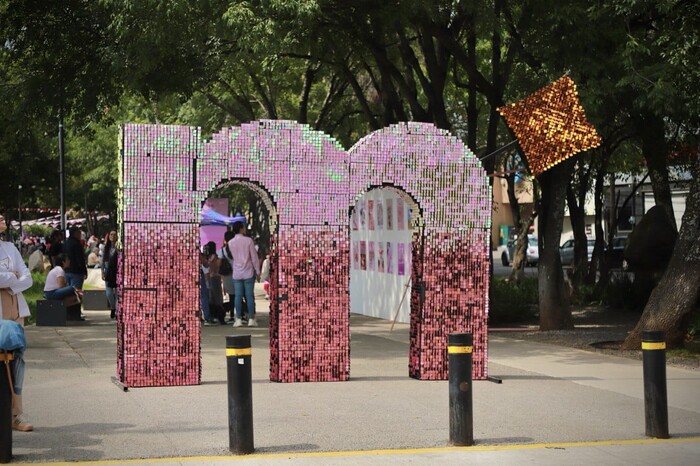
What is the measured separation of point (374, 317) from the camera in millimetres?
22375

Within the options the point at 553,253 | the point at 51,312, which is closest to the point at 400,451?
the point at 553,253

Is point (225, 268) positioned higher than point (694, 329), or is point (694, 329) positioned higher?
point (225, 268)

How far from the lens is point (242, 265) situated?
18.5 meters

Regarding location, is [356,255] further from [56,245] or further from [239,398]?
[239,398]

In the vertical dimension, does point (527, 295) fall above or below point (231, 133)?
below

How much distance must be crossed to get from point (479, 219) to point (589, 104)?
13.7 ft

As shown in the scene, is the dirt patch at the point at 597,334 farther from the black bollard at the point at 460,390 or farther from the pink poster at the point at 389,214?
the black bollard at the point at 460,390

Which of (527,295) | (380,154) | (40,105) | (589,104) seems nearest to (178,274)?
(380,154)

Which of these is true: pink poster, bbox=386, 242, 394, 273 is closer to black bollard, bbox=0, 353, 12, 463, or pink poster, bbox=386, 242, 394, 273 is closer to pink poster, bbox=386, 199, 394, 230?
pink poster, bbox=386, 199, 394, 230

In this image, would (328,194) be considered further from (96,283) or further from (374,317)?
(96,283)

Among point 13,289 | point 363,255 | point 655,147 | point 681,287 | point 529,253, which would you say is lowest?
point 681,287

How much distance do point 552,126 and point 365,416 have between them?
5326 millimetres

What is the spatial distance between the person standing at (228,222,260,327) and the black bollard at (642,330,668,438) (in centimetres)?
1019

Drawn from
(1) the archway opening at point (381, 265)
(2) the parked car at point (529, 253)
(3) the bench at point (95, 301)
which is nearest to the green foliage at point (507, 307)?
(1) the archway opening at point (381, 265)
